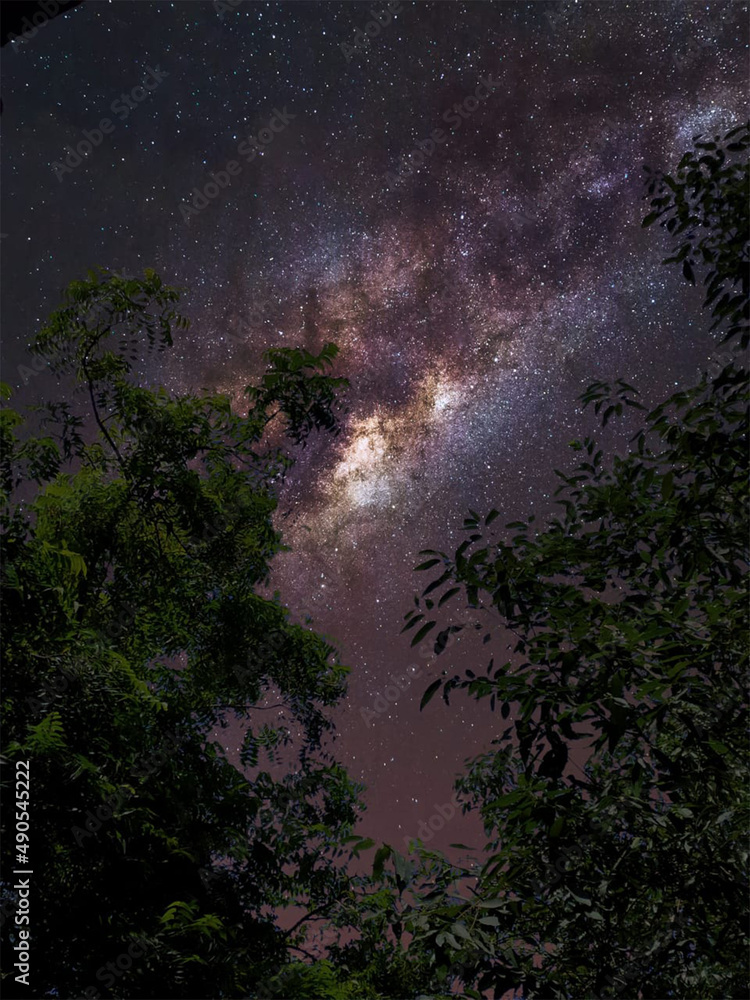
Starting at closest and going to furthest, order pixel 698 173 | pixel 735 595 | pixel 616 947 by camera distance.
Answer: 1. pixel 735 595
2. pixel 616 947
3. pixel 698 173

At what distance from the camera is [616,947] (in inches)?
105

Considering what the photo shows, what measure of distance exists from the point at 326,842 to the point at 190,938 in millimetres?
2378

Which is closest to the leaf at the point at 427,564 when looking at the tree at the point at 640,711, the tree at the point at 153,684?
the tree at the point at 640,711

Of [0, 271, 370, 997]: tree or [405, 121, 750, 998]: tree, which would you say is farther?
[0, 271, 370, 997]: tree

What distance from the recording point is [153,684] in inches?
379

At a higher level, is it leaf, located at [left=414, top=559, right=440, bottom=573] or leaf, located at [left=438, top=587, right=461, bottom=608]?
leaf, located at [left=414, top=559, right=440, bottom=573]

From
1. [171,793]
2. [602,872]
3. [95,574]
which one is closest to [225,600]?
[95,574]

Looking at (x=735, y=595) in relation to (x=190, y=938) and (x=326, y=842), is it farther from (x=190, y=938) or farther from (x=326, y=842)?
(x=326, y=842)

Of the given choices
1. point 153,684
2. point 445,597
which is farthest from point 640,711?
point 153,684

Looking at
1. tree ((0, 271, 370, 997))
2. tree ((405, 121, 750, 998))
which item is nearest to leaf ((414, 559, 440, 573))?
tree ((405, 121, 750, 998))

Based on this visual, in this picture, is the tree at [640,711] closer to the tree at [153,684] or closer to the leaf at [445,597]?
the leaf at [445,597]

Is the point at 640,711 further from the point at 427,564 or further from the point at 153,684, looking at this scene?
the point at 153,684

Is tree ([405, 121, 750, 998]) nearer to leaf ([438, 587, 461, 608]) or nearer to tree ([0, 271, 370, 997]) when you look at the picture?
leaf ([438, 587, 461, 608])

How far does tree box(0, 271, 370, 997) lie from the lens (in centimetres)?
568
